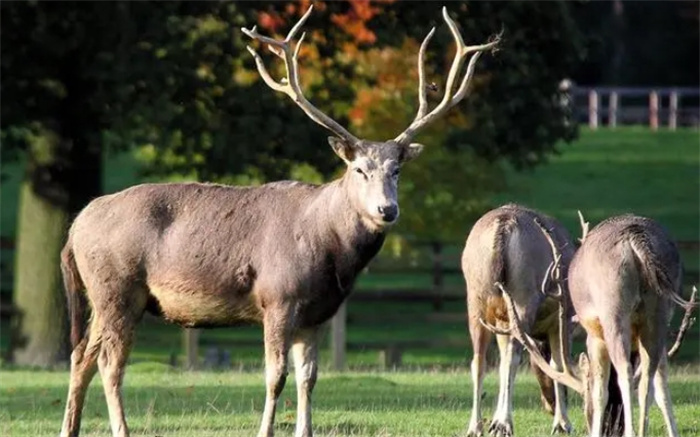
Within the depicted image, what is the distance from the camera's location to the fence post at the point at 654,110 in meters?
61.6

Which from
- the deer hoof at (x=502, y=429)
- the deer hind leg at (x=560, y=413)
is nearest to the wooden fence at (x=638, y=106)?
the deer hind leg at (x=560, y=413)

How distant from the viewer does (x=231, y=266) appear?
1287 cm

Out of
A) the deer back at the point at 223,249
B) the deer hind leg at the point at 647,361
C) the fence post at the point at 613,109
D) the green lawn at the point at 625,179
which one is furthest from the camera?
the fence post at the point at 613,109

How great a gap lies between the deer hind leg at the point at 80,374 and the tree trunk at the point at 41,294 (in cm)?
1177

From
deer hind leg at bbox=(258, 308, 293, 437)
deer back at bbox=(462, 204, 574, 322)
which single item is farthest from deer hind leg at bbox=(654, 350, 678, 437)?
deer hind leg at bbox=(258, 308, 293, 437)

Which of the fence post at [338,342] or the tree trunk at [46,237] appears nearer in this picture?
the fence post at [338,342]

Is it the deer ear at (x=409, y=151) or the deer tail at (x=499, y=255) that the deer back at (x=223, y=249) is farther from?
the deer tail at (x=499, y=255)

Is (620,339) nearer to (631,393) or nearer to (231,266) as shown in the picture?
(631,393)

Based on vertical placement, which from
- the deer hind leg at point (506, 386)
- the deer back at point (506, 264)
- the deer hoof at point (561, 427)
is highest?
the deer back at point (506, 264)

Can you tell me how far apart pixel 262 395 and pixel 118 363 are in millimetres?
4082

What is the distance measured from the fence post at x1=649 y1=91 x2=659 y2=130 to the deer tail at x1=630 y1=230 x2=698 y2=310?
5033 cm

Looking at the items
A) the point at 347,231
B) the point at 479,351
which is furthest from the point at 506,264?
the point at 347,231

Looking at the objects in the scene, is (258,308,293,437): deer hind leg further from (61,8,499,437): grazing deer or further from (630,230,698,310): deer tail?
(630,230,698,310): deer tail

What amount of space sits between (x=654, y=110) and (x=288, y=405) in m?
47.7
